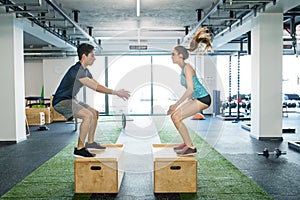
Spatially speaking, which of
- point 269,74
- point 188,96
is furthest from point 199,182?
point 269,74

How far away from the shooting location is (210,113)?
11.4m

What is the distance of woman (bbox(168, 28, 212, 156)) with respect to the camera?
10.7 feet

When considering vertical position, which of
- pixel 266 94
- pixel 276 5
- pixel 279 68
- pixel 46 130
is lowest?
pixel 46 130

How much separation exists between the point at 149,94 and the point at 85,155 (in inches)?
347

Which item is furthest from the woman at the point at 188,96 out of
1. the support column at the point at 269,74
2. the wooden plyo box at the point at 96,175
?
the support column at the point at 269,74

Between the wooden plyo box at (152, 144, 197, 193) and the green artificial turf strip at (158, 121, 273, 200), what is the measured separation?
9cm

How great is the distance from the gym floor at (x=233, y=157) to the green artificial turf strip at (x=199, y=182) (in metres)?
0.11

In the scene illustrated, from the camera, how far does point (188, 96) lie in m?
3.21

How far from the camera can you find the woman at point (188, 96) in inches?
128

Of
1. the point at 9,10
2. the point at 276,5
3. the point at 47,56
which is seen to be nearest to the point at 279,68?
the point at 276,5

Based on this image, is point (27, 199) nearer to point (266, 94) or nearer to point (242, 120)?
point (266, 94)

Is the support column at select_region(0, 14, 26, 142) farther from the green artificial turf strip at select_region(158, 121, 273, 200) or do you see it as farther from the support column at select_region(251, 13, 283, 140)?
the support column at select_region(251, 13, 283, 140)

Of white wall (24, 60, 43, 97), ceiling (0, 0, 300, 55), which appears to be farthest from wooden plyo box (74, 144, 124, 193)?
white wall (24, 60, 43, 97)

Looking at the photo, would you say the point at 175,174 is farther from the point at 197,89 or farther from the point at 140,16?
the point at 140,16
